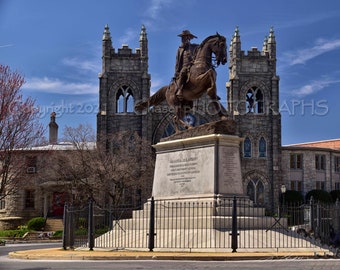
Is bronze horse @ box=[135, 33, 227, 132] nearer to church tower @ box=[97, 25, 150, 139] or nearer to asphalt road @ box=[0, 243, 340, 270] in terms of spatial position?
asphalt road @ box=[0, 243, 340, 270]

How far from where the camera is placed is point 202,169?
2112 centimetres

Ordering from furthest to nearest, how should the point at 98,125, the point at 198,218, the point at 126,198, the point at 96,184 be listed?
1. the point at 98,125
2. the point at 126,198
3. the point at 96,184
4. the point at 198,218

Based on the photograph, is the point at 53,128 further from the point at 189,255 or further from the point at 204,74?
the point at 189,255

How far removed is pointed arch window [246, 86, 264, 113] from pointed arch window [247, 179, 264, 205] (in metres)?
7.24

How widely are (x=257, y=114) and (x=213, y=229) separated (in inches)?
1882

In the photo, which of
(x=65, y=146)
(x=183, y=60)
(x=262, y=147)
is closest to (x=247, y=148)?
(x=262, y=147)

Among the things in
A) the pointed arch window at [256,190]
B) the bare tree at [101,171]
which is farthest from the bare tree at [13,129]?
the pointed arch window at [256,190]

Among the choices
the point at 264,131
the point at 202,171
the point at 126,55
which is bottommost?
the point at 202,171

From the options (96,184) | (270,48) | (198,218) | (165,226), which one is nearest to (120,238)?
(165,226)

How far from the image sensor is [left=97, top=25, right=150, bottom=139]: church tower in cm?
6512

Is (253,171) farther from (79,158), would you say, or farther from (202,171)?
(202,171)

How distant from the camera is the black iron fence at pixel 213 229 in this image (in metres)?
19.2

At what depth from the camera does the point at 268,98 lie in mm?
66562

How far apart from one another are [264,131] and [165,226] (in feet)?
152
